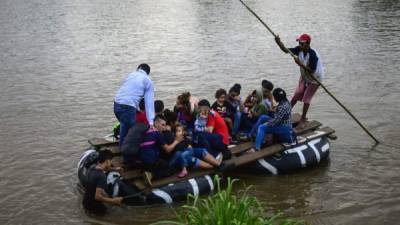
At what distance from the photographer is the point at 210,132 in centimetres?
979

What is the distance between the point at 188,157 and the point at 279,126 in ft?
7.19

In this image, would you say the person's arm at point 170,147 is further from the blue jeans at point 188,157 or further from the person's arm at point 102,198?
the person's arm at point 102,198

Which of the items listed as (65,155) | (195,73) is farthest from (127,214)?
(195,73)

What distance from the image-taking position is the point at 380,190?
9.79 meters

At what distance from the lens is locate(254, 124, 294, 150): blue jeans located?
10.4 metres

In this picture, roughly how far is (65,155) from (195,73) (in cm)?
853

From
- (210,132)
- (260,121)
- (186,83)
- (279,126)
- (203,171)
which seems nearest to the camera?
(203,171)

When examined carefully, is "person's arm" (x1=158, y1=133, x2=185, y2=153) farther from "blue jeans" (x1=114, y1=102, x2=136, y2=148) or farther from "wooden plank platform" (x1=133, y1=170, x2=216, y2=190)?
"blue jeans" (x1=114, y1=102, x2=136, y2=148)

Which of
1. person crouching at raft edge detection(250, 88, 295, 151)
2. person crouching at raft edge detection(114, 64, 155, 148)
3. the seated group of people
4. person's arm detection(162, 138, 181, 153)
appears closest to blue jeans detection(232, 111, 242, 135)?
the seated group of people

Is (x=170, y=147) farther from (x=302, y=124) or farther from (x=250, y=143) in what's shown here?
(x=302, y=124)

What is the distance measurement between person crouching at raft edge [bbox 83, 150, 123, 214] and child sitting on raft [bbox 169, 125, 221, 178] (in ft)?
4.14

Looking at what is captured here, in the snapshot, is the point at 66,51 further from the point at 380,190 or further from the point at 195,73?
the point at 380,190

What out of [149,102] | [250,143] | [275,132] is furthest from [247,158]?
[149,102]

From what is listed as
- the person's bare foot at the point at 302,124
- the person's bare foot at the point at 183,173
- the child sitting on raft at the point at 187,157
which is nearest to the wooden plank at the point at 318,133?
the person's bare foot at the point at 302,124
